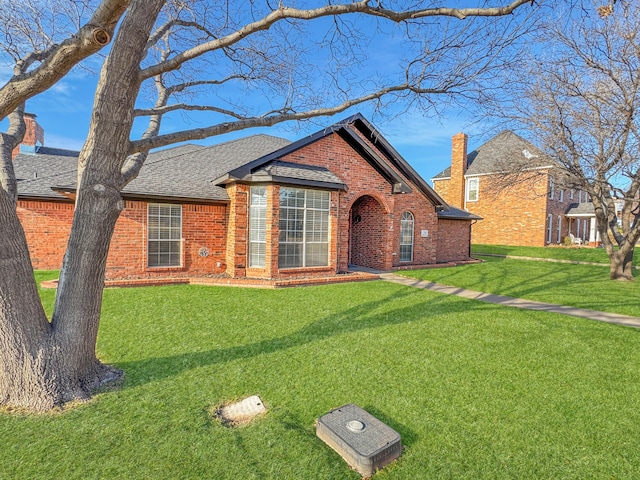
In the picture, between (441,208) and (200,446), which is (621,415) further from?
(441,208)

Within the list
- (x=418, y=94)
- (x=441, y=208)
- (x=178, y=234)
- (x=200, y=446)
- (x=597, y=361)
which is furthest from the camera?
(x=441, y=208)

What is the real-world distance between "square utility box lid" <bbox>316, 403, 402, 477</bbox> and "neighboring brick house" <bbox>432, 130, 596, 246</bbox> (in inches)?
887

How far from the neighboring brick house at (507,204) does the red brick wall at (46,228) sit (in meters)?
23.4

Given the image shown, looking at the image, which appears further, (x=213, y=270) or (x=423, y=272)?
(x=423, y=272)

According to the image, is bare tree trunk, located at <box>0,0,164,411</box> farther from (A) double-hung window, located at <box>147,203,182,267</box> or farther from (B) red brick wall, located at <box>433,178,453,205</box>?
(B) red brick wall, located at <box>433,178,453,205</box>

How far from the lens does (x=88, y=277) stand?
369cm

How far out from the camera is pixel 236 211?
10289 millimetres

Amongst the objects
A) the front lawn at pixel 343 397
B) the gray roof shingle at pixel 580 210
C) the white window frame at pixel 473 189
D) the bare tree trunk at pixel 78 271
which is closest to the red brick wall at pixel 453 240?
the white window frame at pixel 473 189

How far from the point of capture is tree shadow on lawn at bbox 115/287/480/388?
4.35m

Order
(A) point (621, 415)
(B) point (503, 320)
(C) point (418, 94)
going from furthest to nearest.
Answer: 1. (B) point (503, 320)
2. (C) point (418, 94)
3. (A) point (621, 415)

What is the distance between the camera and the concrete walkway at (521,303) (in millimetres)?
7074

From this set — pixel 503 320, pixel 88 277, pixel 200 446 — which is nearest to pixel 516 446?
pixel 200 446

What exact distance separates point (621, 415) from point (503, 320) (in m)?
3.36

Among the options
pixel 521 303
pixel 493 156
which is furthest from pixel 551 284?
pixel 493 156
